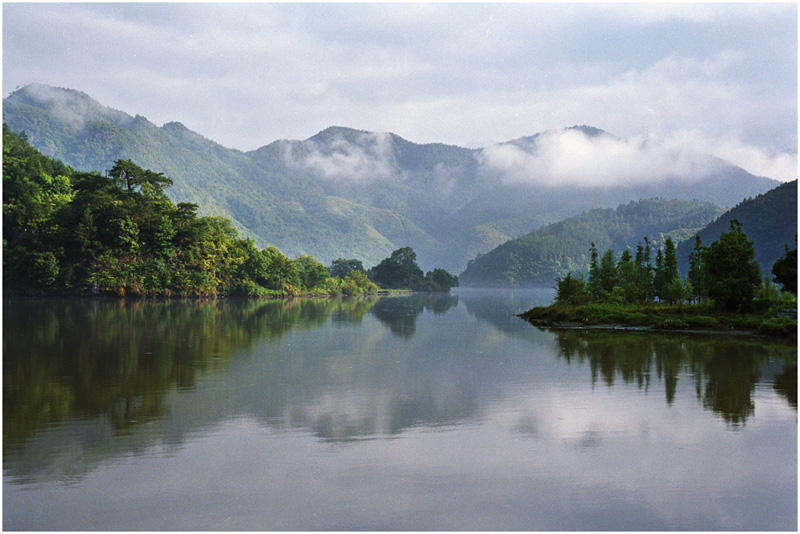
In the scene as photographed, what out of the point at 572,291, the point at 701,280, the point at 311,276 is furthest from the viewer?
the point at 311,276

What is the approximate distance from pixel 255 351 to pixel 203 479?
13.0 meters

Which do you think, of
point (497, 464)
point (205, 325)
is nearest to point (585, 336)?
point (205, 325)

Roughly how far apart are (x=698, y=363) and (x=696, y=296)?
2225cm

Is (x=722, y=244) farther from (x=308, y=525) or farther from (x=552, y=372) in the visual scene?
(x=308, y=525)

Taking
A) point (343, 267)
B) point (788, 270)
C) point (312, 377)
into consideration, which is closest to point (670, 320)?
point (788, 270)

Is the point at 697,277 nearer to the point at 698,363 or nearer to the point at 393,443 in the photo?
the point at 698,363

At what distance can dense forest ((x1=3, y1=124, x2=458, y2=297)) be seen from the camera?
63719 mm

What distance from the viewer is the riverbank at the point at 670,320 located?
2661 centimetres

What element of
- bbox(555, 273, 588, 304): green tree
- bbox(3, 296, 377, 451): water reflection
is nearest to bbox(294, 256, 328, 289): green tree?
bbox(555, 273, 588, 304): green tree

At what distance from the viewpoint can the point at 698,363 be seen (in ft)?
59.5

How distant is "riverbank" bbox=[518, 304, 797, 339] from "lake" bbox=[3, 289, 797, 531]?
901 centimetres

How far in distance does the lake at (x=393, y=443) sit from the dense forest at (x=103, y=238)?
169 feet

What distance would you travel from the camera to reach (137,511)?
6.83 metres

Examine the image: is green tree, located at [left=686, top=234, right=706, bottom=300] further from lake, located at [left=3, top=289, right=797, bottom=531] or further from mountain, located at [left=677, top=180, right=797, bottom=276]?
mountain, located at [left=677, top=180, right=797, bottom=276]
